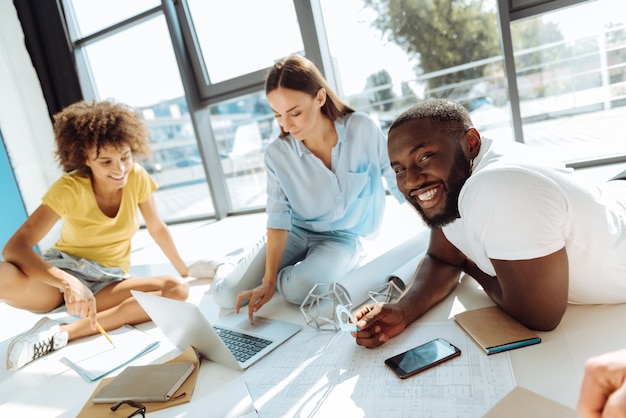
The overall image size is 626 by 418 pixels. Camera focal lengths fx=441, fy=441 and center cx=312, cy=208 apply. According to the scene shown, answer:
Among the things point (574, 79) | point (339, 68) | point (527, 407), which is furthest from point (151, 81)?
point (527, 407)

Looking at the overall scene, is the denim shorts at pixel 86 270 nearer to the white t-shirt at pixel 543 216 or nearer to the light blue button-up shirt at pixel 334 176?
the light blue button-up shirt at pixel 334 176

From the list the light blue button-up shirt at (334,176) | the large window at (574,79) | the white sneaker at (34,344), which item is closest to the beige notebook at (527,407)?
the light blue button-up shirt at (334,176)

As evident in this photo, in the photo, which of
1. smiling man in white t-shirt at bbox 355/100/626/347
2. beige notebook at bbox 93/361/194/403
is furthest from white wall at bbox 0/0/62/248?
smiling man in white t-shirt at bbox 355/100/626/347

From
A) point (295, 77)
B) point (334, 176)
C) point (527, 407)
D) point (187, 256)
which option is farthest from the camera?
point (187, 256)

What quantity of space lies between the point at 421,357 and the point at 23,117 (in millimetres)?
3712

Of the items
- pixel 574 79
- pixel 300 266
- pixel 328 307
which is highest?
pixel 574 79

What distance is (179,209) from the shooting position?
3844 mm

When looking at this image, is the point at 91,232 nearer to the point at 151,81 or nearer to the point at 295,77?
the point at 295,77

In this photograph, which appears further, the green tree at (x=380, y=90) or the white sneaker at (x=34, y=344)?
the green tree at (x=380, y=90)

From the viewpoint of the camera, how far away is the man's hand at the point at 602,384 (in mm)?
531

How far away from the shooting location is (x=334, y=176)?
5.73ft

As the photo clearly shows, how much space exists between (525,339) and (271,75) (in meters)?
1.22

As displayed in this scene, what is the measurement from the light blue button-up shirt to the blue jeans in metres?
0.11

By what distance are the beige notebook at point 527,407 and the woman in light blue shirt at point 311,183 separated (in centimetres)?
88
